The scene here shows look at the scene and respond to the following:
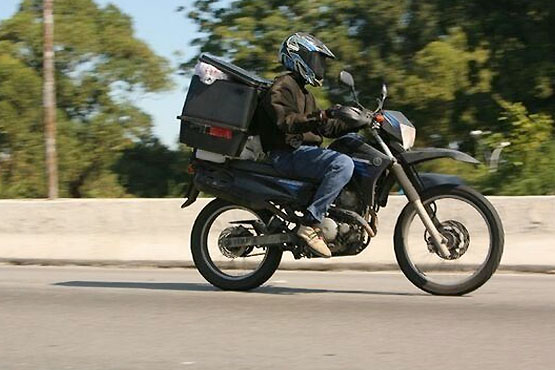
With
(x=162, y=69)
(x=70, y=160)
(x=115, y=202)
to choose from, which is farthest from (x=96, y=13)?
(x=115, y=202)

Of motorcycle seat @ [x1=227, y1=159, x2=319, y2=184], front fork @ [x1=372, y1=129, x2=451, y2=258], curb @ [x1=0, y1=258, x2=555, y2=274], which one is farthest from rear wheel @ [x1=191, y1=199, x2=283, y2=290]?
curb @ [x1=0, y1=258, x2=555, y2=274]

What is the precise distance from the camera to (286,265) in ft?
34.9

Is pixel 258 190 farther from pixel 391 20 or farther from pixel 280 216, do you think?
pixel 391 20

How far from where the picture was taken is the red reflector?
8.07m

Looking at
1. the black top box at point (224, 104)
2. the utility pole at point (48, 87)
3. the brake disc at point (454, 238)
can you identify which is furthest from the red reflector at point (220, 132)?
the utility pole at point (48, 87)

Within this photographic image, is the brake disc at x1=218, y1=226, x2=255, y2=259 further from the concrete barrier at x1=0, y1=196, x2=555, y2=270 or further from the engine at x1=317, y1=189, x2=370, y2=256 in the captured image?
the concrete barrier at x1=0, y1=196, x2=555, y2=270

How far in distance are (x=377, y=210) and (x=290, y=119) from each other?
1.03 meters

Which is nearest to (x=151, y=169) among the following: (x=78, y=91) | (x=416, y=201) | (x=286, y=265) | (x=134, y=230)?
(x=78, y=91)

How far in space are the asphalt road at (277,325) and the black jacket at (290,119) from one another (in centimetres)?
127

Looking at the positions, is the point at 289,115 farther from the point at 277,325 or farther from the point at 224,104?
the point at 277,325

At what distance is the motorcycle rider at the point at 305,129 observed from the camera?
7.78m

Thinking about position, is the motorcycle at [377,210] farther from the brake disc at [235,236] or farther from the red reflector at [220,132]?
the red reflector at [220,132]

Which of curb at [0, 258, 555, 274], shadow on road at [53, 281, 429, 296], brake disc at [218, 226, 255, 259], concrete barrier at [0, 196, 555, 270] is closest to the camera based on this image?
brake disc at [218, 226, 255, 259]

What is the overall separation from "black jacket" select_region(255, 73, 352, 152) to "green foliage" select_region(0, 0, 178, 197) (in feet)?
58.0
